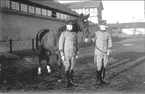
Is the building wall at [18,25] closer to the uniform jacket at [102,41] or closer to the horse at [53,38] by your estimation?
the horse at [53,38]

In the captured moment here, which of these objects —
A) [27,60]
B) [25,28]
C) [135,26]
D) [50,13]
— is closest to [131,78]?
[27,60]

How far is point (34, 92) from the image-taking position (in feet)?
16.6

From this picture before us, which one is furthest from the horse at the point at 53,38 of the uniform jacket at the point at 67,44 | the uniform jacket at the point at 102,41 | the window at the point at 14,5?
the window at the point at 14,5

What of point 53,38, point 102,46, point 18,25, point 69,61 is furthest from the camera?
point 18,25

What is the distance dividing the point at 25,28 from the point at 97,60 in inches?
541

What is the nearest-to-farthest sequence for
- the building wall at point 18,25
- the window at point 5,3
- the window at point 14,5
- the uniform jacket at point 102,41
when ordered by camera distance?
the uniform jacket at point 102,41 → the building wall at point 18,25 → the window at point 5,3 → the window at point 14,5

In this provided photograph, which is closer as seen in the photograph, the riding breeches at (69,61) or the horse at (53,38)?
the riding breeches at (69,61)

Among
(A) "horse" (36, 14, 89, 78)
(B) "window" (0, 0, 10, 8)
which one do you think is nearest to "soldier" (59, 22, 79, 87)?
(A) "horse" (36, 14, 89, 78)

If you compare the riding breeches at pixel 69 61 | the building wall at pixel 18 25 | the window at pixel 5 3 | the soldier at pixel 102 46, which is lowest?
the riding breeches at pixel 69 61

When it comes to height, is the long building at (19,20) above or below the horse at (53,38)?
above

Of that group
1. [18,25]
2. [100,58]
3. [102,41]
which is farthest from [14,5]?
[100,58]

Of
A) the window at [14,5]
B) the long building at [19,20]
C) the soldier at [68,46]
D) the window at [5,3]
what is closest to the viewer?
the soldier at [68,46]

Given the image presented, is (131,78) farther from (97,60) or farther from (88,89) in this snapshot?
(88,89)

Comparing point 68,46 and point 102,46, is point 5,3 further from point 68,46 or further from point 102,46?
point 102,46
